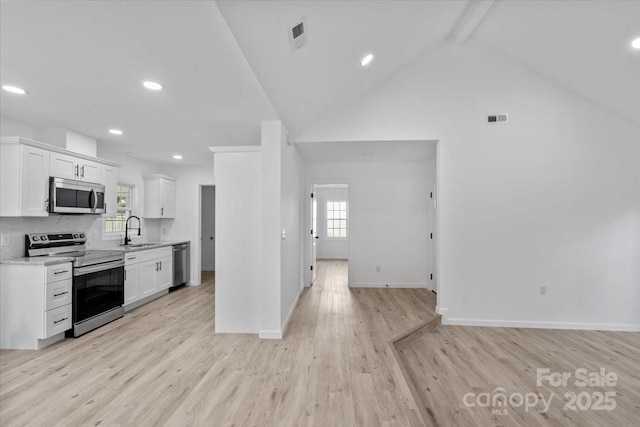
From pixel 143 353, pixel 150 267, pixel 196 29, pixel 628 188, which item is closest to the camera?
pixel 196 29

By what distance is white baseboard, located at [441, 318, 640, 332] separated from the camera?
3758mm

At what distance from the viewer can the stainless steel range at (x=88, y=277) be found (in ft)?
11.0

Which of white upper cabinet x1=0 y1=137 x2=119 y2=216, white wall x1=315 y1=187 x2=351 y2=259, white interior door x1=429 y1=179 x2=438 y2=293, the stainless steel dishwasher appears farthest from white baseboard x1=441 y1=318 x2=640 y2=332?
white wall x1=315 y1=187 x2=351 y2=259

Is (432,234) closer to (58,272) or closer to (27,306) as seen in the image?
(58,272)

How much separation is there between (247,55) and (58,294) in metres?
3.18

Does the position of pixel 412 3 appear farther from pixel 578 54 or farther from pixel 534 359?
pixel 534 359

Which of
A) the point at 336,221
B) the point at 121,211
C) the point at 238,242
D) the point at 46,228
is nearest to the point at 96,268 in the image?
the point at 46,228

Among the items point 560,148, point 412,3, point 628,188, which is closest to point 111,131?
point 412,3

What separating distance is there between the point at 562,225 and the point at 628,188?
0.92 m

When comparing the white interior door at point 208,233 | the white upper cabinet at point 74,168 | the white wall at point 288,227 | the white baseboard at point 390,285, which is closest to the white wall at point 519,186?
the white wall at point 288,227

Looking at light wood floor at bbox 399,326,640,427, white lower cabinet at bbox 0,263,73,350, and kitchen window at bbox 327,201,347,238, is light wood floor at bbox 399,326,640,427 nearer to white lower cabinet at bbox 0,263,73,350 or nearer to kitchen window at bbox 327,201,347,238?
white lower cabinet at bbox 0,263,73,350

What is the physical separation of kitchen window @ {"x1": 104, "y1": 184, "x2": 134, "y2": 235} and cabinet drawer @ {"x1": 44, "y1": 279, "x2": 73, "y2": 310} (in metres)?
1.77

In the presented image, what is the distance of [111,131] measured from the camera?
12.8 ft

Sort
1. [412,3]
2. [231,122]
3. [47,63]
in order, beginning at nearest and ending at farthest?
[47,63]
[412,3]
[231,122]
